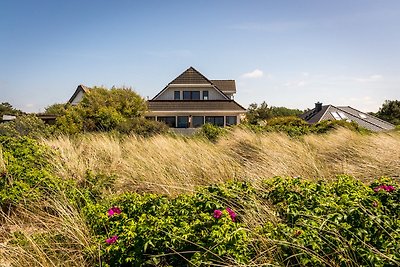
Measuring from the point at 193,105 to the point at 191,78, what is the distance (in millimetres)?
4414

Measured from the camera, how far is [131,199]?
376 cm

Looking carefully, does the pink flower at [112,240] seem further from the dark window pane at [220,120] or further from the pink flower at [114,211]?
the dark window pane at [220,120]

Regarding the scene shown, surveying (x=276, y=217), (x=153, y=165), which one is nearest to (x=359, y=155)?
(x=153, y=165)

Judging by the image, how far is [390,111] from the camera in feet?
160

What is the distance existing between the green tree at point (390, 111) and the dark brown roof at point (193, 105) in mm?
26151

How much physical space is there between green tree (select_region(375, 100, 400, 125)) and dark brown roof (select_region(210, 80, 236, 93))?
22142 millimetres

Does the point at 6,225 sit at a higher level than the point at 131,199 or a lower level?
lower

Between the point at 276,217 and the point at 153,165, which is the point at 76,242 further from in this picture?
the point at 153,165

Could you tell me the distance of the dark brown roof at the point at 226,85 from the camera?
1638 inches

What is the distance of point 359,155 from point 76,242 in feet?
21.3

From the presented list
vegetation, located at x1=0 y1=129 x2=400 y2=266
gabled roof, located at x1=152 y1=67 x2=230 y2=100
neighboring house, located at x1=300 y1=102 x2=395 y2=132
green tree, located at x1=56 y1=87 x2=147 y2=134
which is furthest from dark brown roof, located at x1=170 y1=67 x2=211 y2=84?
vegetation, located at x1=0 y1=129 x2=400 y2=266

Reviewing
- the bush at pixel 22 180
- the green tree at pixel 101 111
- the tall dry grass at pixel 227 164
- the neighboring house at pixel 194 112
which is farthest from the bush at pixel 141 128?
the neighboring house at pixel 194 112

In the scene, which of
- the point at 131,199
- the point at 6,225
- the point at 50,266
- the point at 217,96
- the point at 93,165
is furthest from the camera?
the point at 217,96

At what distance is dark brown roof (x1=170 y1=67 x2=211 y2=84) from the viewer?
36.2 m
